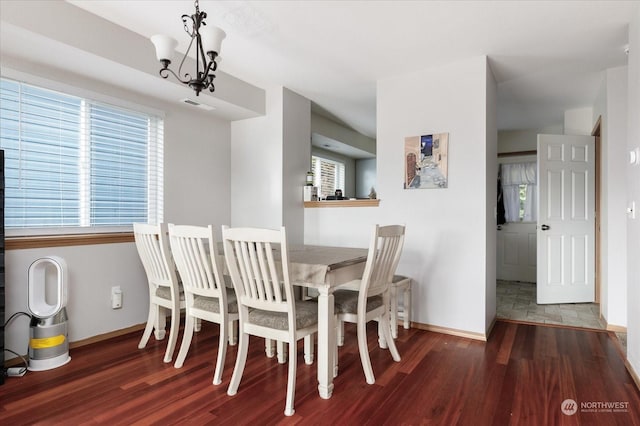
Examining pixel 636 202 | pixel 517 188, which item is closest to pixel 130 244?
pixel 636 202

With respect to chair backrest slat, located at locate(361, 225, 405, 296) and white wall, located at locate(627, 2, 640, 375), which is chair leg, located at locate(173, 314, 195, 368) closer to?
chair backrest slat, located at locate(361, 225, 405, 296)

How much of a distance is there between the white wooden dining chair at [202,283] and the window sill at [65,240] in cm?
92

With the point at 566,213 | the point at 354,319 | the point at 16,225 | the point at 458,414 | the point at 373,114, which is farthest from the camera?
the point at 373,114

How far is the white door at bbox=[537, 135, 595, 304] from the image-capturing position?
13.4 feet

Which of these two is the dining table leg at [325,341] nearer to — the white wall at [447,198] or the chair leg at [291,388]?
the chair leg at [291,388]

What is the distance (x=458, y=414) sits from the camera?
1866mm

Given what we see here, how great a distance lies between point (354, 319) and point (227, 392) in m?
0.84

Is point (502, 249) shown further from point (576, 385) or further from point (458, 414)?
point (458, 414)

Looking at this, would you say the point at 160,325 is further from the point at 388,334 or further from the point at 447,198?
the point at 447,198

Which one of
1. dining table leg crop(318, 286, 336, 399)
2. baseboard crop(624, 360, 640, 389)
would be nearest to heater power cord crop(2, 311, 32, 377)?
dining table leg crop(318, 286, 336, 399)

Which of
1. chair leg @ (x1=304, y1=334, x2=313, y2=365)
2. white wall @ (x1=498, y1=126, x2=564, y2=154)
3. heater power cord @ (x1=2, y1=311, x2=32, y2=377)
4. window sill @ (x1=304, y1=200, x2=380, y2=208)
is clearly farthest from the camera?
white wall @ (x1=498, y1=126, x2=564, y2=154)

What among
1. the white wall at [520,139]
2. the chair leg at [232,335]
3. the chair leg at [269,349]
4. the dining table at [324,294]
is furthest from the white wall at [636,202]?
the white wall at [520,139]

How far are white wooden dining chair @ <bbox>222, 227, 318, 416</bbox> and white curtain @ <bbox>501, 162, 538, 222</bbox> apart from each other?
472 centimetres

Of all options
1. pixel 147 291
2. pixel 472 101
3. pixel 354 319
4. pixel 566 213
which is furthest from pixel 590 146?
pixel 147 291
